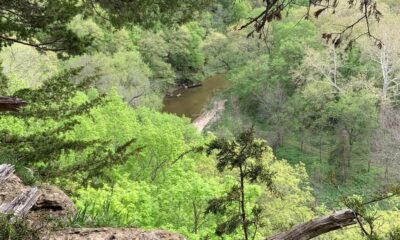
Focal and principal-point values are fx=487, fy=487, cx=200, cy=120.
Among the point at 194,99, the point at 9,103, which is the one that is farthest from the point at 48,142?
the point at 194,99

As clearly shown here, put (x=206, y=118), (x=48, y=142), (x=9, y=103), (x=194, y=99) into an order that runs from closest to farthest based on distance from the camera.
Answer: (x=9, y=103) < (x=48, y=142) < (x=206, y=118) < (x=194, y=99)

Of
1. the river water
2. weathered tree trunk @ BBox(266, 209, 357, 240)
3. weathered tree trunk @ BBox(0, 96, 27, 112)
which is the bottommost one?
weathered tree trunk @ BBox(266, 209, 357, 240)

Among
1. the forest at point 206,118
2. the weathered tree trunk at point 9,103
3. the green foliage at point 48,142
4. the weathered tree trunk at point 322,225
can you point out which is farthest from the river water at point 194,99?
the weathered tree trunk at point 322,225

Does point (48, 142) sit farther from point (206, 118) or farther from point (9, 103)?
point (206, 118)

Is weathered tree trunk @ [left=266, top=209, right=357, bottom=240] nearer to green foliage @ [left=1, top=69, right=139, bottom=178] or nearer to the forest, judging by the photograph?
the forest

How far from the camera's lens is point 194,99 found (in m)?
38.3

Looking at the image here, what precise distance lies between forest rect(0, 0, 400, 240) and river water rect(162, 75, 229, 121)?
21 centimetres

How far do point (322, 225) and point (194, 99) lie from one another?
34740 mm

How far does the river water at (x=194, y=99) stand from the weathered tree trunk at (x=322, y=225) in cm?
3052

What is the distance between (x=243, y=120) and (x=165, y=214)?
69.0 ft

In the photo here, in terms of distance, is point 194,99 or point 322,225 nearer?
point 322,225

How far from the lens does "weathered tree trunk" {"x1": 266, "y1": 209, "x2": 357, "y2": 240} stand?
11.8 feet

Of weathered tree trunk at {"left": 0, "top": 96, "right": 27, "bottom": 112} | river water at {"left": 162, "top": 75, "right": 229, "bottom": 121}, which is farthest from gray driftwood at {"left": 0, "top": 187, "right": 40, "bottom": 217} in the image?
river water at {"left": 162, "top": 75, "right": 229, "bottom": 121}

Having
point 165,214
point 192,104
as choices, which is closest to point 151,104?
point 192,104
